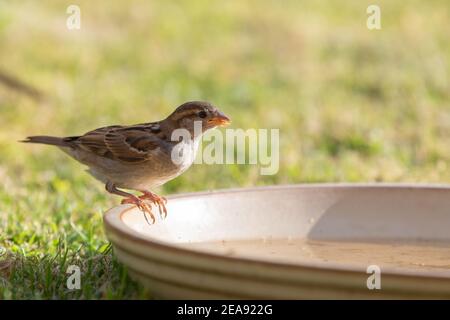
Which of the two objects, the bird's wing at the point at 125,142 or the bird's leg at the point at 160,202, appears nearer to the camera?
the bird's leg at the point at 160,202

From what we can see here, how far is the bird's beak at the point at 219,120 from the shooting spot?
16.8 ft

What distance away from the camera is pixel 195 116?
5.19 meters

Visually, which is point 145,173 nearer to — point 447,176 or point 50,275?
point 50,275

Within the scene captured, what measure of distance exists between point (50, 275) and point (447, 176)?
4147 mm

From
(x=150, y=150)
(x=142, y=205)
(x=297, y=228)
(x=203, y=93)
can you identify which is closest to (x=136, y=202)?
(x=142, y=205)

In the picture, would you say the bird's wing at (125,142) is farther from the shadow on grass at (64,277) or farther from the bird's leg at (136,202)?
the shadow on grass at (64,277)

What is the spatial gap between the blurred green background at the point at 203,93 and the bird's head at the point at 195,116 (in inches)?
33.5

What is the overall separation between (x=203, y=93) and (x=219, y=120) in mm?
5402

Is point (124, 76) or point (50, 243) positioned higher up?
point (124, 76)

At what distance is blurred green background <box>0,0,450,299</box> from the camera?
596 cm

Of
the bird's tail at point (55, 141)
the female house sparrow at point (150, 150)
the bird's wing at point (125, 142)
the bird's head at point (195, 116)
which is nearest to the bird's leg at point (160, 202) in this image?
the female house sparrow at point (150, 150)
